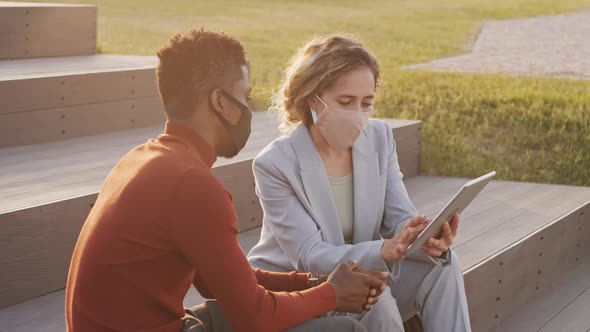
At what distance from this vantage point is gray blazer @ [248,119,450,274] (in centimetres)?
297

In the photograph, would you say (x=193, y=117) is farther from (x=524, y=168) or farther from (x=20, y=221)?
(x=524, y=168)

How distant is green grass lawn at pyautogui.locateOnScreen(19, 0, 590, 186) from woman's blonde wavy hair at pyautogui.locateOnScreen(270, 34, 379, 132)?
372mm

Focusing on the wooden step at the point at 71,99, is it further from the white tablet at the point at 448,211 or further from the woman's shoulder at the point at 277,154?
the white tablet at the point at 448,211

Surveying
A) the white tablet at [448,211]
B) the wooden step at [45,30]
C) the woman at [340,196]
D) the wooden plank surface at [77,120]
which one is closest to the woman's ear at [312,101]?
the woman at [340,196]

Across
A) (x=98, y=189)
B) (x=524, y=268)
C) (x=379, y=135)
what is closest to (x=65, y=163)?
(x=98, y=189)

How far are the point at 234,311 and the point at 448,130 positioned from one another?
4.68 metres

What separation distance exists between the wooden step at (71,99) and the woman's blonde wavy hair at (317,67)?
2.11 m

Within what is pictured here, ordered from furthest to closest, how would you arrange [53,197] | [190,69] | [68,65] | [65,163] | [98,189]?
1. [68,65]
2. [65,163]
3. [98,189]
4. [53,197]
5. [190,69]

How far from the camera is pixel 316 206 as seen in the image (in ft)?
10.1

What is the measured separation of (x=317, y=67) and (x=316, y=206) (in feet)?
1.52

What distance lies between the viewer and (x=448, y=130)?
664cm

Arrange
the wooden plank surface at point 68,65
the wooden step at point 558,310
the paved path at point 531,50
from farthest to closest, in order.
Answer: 1. the paved path at point 531,50
2. the wooden plank surface at point 68,65
3. the wooden step at point 558,310

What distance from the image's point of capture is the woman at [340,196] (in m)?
2.98

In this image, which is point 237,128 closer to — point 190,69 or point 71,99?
point 190,69
